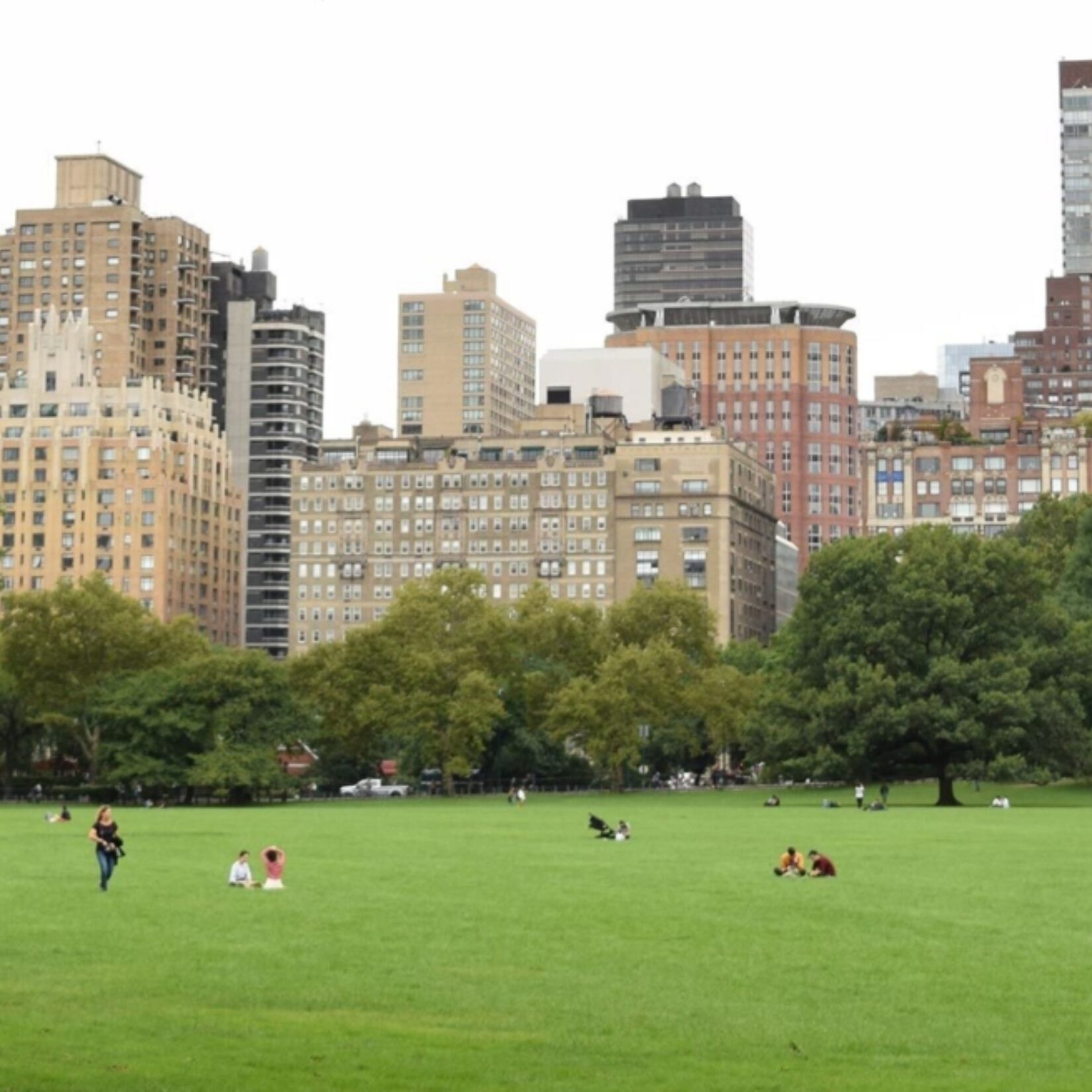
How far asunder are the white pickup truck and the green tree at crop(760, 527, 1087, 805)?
43.2 meters

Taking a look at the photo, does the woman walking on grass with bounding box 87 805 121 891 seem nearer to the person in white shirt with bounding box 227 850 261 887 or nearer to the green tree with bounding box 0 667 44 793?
the person in white shirt with bounding box 227 850 261 887

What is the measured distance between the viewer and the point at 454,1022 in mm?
34156

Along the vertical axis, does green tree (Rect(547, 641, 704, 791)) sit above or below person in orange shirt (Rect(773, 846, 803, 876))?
above

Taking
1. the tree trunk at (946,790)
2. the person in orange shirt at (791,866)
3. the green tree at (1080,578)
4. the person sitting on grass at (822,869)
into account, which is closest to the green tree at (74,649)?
the tree trunk at (946,790)

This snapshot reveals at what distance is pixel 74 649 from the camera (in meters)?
174

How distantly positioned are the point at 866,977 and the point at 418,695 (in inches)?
5134

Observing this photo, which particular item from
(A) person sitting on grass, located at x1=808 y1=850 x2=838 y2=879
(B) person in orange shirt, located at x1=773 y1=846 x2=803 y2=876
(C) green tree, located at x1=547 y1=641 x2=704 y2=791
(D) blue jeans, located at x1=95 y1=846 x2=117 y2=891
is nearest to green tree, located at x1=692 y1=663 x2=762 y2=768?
(C) green tree, located at x1=547 y1=641 x2=704 y2=791

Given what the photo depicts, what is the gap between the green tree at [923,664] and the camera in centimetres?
13600

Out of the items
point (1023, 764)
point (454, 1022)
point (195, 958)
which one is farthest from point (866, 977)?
point (1023, 764)

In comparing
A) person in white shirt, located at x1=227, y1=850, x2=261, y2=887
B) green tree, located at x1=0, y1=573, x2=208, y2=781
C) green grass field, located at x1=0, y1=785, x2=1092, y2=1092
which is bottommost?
green grass field, located at x1=0, y1=785, x2=1092, y2=1092

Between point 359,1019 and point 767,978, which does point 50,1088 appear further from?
point 767,978

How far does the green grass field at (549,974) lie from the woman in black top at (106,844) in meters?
0.51

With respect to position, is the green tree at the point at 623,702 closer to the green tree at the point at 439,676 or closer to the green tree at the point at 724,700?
the green tree at the point at 724,700

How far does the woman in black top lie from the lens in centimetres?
5850
